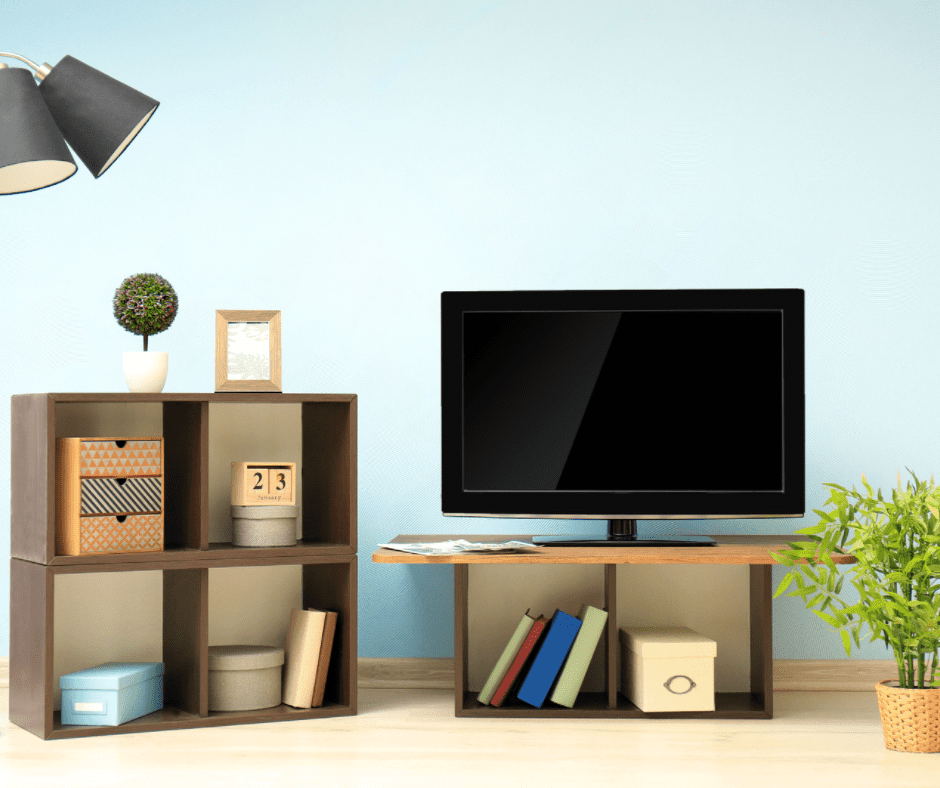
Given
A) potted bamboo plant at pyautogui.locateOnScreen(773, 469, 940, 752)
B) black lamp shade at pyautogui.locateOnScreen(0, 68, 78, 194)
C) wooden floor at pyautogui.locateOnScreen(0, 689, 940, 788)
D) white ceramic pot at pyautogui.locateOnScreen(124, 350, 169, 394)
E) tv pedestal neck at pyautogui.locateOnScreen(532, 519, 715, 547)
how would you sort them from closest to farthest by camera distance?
black lamp shade at pyautogui.locateOnScreen(0, 68, 78, 194)
wooden floor at pyautogui.locateOnScreen(0, 689, 940, 788)
potted bamboo plant at pyautogui.locateOnScreen(773, 469, 940, 752)
white ceramic pot at pyautogui.locateOnScreen(124, 350, 169, 394)
tv pedestal neck at pyautogui.locateOnScreen(532, 519, 715, 547)

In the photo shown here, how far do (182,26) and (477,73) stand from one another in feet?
2.90

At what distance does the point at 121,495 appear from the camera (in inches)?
92.5

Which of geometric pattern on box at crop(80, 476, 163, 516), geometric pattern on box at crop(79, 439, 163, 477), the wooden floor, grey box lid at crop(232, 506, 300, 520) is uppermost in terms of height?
geometric pattern on box at crop(79, 439, 163, 477)

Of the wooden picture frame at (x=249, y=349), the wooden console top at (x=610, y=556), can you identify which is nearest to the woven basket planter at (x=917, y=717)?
the wooden console top at (x=610, y=556)

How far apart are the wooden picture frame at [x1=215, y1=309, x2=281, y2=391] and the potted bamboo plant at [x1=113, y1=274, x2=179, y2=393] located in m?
0.13

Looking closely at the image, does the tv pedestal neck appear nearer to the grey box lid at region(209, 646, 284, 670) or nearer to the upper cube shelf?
the upper cube shelf

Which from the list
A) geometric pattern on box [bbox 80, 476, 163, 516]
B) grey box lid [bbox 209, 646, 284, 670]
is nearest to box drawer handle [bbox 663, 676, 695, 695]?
grey box lid [bbox 209, 646, 284, 670]

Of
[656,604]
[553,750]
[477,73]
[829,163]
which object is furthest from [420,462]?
[829,163]

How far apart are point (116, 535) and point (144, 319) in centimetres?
52

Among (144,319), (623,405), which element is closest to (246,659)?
(144,319)

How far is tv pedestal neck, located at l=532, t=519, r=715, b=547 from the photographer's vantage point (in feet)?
8.21

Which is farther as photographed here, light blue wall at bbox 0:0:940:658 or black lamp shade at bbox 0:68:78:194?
light blue wall at bbox 0:0:940:658

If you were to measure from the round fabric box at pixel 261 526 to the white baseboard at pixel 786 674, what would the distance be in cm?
56

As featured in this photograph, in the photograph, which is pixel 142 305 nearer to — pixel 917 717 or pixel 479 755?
pixel 479 755
